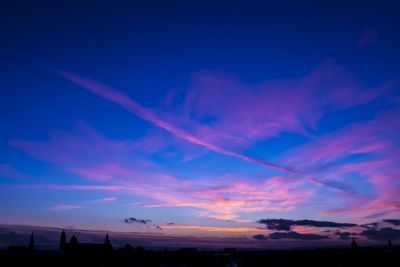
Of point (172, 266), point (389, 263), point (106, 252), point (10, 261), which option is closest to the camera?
point (10, 261)

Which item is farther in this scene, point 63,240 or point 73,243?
point 63,240

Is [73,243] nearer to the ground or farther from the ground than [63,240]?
nearer to the ground

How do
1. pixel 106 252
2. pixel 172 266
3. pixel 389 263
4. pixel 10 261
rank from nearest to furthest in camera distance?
pixel 10 261
pixel 172 266
pixel 106 252
pixel 389 263

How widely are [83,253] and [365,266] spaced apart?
129 meters

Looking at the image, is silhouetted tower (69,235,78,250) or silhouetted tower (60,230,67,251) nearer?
silhouetted tower (69,235,78,250)

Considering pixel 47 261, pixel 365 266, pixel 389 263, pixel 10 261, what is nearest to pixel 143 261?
pixel 47 261

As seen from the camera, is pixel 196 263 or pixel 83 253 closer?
pixel 83 253

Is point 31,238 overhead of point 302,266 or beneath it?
overhead

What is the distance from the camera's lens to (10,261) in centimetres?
13688

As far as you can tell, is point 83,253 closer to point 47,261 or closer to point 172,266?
point 47,261

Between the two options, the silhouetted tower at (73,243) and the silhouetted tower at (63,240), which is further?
the silhouetted tower at (63,240)

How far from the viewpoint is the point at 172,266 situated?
6038 inches

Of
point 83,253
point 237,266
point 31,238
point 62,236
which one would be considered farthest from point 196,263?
point 31,238

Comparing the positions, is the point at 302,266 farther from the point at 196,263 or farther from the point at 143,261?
the point at 143,261
